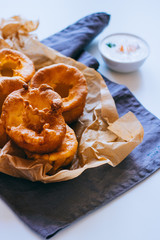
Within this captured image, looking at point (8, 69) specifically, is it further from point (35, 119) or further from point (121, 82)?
point (121, 82)

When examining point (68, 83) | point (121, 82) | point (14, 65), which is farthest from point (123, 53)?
point (14, 65)

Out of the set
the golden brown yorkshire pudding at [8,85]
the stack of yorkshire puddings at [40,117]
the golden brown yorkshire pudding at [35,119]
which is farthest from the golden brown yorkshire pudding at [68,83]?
the golden brown yorkshire pudding at [35,119]

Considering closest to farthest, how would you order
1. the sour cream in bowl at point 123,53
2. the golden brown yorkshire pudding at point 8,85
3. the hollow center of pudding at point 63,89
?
the golden brown yorkshire pudding at point 8,85 < the hollow center of pudding at point 63,89 < the sour cream in bowl at point 123,53

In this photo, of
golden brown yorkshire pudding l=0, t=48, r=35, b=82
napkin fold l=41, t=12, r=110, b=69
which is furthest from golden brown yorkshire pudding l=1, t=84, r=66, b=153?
napkin fold l=41, t=12, r=110, b=69

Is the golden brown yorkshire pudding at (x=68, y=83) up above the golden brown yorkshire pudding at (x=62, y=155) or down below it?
above

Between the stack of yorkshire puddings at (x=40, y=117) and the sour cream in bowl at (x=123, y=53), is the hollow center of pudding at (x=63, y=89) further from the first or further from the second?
the sour cream in bowl at (x=123, y=53)

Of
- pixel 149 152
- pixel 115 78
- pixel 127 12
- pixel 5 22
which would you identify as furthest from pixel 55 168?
pixel 127 12
